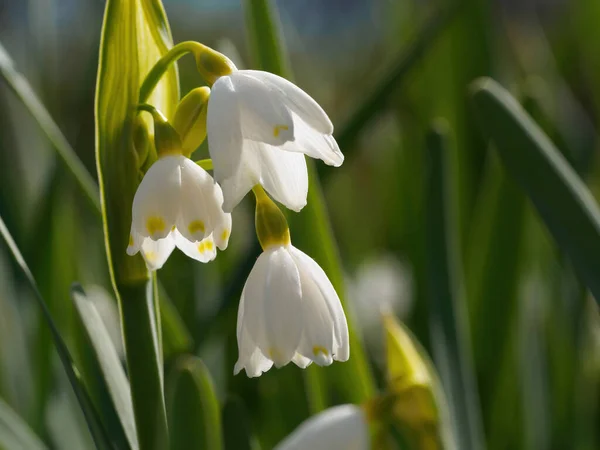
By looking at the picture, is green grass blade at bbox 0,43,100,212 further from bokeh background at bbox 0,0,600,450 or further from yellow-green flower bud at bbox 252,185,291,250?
yellow-green flower bud at bbox 252,185,291,250

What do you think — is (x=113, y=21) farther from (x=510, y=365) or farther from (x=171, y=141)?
(x=510, y=365)

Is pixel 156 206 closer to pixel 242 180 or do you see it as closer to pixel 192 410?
pixel 242 180

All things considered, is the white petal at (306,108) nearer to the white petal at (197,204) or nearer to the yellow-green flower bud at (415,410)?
the white petal at (197,204)

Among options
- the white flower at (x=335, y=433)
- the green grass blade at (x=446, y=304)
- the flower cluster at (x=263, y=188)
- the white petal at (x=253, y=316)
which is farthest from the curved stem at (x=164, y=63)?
the green grass blade at (x=446, y=304)

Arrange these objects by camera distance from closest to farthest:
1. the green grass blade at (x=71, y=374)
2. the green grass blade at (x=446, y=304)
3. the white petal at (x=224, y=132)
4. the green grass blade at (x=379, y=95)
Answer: the white petal at (x=224, y=132) < the green grass blade at (x=71, y=374) < the green grass blade at (x=446, y=304) < the green grass blade at (x=379, y=95)

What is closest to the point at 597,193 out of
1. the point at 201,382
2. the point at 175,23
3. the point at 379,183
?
the point at 379,183

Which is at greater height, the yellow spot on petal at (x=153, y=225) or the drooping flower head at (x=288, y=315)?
the yellow spot on petal at (x=153, y=225)

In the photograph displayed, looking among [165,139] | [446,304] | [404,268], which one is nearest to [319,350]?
[165,139]
